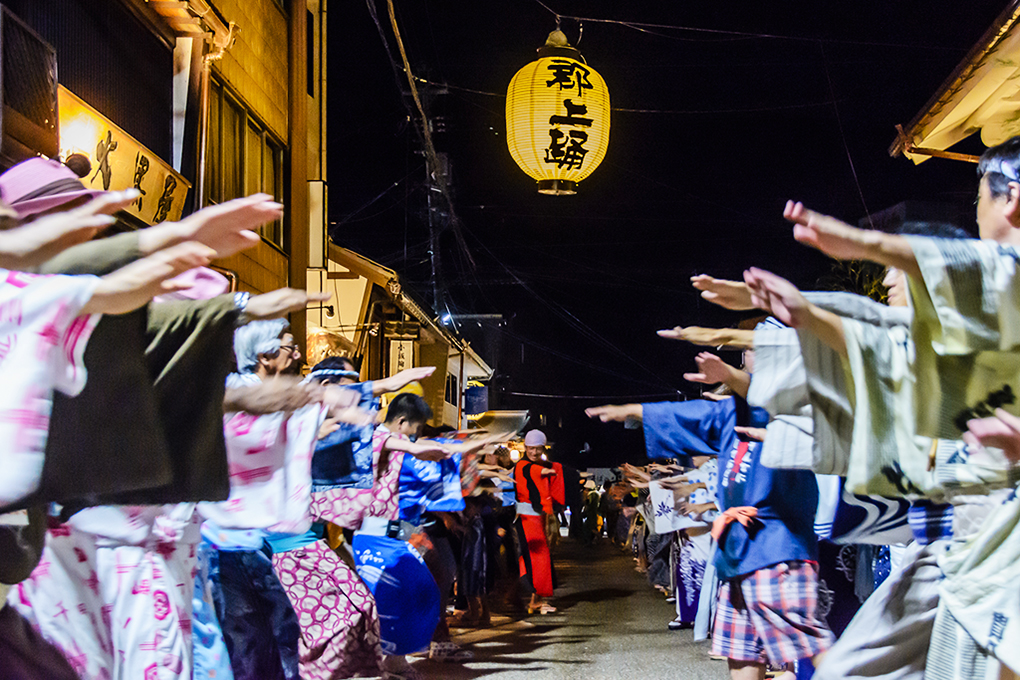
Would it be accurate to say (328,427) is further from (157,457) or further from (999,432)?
(999,432)

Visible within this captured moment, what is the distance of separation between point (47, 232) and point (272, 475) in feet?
6.88

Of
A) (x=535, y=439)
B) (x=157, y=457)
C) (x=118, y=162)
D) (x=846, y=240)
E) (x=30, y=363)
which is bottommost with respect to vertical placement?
(x=535, y=439)

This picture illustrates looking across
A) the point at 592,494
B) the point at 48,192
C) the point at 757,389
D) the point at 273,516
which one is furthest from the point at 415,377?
the point at 592,494

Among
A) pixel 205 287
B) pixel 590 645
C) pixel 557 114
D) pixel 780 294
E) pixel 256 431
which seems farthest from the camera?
pixel 557 114

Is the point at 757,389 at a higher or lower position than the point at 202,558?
higher

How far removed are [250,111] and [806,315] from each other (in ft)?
36.5

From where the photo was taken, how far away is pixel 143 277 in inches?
110

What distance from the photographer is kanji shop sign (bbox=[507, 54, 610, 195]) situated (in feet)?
35.8

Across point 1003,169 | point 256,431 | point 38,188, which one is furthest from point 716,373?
point 38,188

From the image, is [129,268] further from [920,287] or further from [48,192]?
[920,287]

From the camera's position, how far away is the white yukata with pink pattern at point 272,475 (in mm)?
4707

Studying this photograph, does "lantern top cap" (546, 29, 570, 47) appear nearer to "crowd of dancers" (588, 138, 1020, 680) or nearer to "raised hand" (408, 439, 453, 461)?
"raised hand" (408, 439, 453, 461)

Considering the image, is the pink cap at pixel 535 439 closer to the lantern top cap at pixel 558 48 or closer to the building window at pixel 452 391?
the lantern top cap at pixel 558 48

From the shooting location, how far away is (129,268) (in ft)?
9.27
